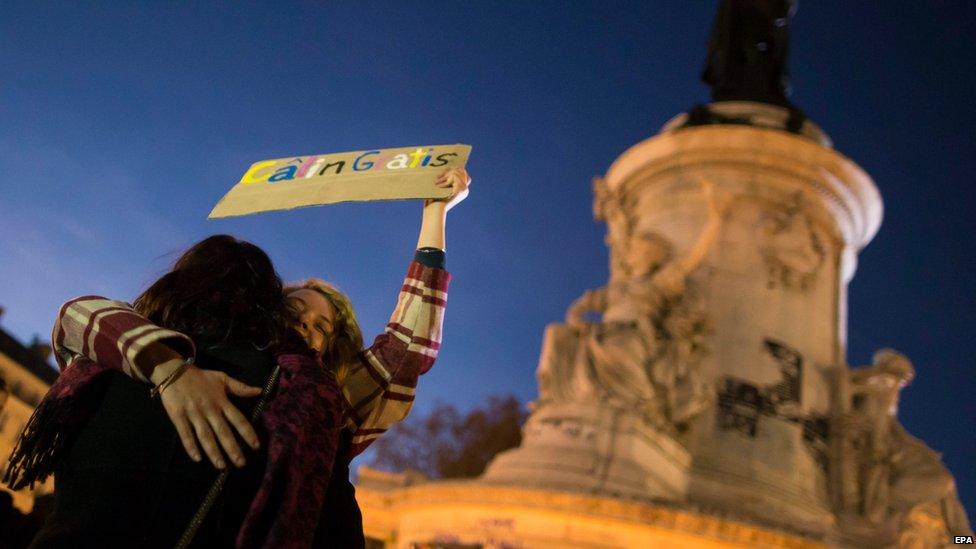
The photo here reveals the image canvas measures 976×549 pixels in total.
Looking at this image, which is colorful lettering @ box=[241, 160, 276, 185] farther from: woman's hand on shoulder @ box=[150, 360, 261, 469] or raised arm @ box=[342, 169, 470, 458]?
woman's hand on shoulder @ box=[150, 360, 261, 469]

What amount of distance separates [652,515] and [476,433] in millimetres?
23650

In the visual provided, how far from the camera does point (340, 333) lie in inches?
104

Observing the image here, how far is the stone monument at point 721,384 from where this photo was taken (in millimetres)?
10242

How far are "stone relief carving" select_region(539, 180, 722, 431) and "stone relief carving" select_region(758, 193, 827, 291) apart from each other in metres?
0.85

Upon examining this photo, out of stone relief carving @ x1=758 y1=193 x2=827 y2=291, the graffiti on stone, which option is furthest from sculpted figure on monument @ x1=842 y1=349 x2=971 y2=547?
stone relief carving @ x1=758 y1=193 x2=827 y2=291

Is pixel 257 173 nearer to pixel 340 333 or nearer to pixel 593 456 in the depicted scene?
pixel 340 333

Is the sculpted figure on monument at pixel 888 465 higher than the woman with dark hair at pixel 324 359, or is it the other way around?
the sculpted figure on monument at pixel 888 465

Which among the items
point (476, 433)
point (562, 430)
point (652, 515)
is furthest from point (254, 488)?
point (476, 433)

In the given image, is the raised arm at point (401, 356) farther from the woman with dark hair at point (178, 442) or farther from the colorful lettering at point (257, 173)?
the colorful lettering at point (257, 173)

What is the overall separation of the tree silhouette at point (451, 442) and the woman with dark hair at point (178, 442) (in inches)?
1141

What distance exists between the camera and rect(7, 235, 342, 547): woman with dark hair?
182 centimetres

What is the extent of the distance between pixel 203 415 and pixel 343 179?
3.75 feet

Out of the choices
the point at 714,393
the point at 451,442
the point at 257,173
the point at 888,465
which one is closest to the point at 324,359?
the point at 257,173

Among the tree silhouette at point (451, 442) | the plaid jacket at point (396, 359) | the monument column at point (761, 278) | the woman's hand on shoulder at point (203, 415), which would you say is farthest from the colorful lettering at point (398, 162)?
the tree silhouette at point (451, 442)
